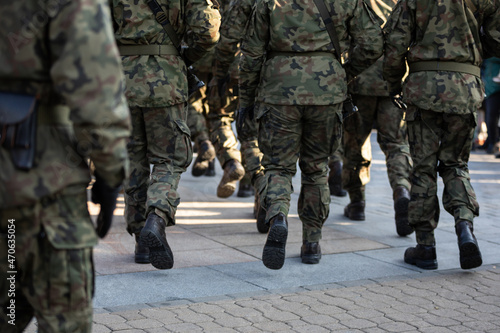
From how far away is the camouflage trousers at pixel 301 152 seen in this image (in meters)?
5.60

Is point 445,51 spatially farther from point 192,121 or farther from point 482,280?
point 192,121

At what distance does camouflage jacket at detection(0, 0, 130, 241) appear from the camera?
99.4 inches

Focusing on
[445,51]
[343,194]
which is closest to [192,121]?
[343,194]

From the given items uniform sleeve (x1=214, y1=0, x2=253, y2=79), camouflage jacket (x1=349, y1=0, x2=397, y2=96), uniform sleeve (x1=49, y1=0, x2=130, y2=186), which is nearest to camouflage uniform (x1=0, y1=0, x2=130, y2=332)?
uniform sleeve (x1=49, y1=0, x2=130, y2=186)

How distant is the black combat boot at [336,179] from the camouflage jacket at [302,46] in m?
2.81

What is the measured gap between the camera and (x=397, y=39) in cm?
573

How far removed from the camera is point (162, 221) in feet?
17.0

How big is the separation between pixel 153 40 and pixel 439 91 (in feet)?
6.94

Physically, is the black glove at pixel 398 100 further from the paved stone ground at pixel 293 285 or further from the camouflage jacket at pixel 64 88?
the camouflage jacket at pixel 64 88

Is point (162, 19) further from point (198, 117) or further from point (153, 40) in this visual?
point (198, 117)

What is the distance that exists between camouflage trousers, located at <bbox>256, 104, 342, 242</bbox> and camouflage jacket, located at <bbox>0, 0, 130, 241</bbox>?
294cm

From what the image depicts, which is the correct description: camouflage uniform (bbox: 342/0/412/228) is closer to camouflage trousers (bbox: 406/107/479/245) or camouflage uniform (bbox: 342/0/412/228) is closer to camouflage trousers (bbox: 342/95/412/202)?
camouflage trousers (bbox: 342/95/412/202)

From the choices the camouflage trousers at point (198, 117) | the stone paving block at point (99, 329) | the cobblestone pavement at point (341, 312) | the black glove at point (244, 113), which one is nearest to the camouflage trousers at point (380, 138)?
the black glove at point (244, 113)

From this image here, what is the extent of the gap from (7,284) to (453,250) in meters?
4.54
